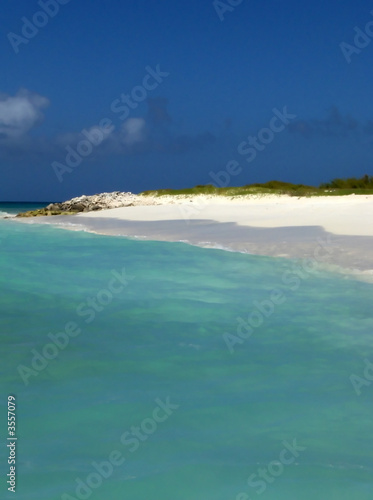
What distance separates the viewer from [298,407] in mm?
4375

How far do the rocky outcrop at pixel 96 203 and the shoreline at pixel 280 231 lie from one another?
50.9 ft

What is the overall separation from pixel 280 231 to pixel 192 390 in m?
14.0

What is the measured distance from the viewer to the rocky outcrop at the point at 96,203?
45.5m

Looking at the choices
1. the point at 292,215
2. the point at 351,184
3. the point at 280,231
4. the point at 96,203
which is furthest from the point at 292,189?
the point at 280,231

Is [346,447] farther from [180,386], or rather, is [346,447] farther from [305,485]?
[180,386]

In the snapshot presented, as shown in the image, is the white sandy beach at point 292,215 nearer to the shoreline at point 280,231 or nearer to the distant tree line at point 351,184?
the shoreline at point 280,231

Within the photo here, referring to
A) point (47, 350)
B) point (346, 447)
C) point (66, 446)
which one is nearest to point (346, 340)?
point (346, 447)

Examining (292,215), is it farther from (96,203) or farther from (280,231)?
(96,203)

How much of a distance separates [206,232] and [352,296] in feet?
37.9

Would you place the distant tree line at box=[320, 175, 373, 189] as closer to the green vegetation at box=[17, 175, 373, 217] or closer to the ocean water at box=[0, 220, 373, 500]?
the green vegetation at box=[17, 175, 373, 217]

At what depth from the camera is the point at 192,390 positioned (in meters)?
4.75

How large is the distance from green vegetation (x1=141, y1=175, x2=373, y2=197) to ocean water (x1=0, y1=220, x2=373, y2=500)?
28120 mm

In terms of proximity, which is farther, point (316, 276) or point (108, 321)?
point (316, 276)

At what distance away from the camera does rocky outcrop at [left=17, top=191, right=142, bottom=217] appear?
149 ft
